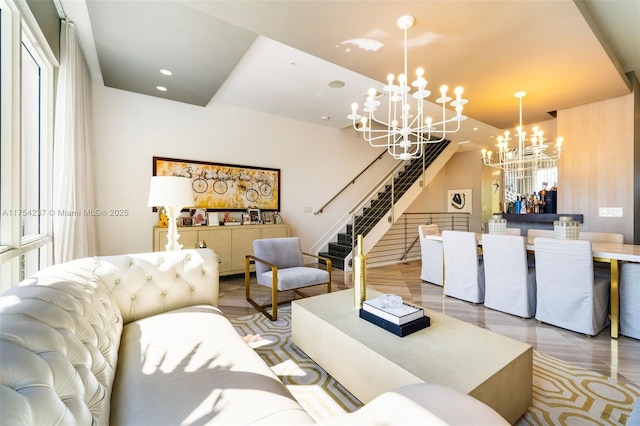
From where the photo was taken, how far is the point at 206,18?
2.42 metres

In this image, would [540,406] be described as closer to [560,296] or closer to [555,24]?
[560,296]

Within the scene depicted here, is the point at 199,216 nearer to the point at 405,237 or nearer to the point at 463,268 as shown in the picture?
the point at 463,268

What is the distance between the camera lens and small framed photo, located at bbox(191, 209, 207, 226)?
14.2ft

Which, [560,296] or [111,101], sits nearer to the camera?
[560,296]

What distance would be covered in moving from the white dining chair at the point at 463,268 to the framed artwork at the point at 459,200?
15.1 feet

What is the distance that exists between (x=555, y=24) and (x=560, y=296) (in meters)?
2.43

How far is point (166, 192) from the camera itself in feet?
7.86

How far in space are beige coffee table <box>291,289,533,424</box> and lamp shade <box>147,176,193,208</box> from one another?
5.30 ft

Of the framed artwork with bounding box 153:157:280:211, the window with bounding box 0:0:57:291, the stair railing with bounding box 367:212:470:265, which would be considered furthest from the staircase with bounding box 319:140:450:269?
the window with bounding box 0:0:57:291

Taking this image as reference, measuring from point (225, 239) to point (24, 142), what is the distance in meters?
2.50

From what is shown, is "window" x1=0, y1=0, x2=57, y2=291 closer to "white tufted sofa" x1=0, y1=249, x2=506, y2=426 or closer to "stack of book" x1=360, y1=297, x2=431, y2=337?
"white tufted sofa" x1=0, y1=249, x2=506, y2=426

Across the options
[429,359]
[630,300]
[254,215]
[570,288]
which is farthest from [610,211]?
[254,215]

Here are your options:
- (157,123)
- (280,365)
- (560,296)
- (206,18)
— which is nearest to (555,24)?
(560,296)

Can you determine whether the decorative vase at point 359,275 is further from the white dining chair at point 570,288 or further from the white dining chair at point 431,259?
the white dining chair at point 431,259
